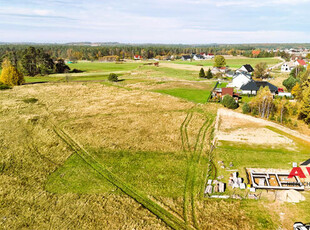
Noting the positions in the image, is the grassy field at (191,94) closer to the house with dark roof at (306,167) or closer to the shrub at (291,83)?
the shrub at (291,83)

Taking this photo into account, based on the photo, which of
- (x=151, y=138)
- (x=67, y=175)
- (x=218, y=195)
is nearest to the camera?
(x=218, y=195)

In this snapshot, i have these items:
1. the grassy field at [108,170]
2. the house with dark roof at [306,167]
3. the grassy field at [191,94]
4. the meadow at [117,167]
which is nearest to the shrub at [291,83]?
the grassy field at [191,94]

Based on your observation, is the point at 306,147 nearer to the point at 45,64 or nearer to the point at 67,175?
the point at 67,175

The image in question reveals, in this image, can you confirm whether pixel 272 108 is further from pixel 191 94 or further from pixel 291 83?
pixel 291 83

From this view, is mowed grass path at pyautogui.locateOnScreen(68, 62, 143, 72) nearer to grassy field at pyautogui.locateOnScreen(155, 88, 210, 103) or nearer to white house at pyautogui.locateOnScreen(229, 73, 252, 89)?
grassy field at pyautogui.locateOnScreen(155, 88, 210, 103)

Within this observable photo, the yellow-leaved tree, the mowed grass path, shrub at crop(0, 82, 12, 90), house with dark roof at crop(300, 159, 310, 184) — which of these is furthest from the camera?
the mowed grass path

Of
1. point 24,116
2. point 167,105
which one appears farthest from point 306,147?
point 24,116

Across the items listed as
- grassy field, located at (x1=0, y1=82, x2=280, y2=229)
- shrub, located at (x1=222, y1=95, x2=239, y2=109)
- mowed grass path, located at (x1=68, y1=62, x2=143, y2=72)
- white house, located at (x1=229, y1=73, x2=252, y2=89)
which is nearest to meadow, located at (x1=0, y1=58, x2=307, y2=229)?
grassy field, located at (x1=0, y1=82, x2=280, y2=229)

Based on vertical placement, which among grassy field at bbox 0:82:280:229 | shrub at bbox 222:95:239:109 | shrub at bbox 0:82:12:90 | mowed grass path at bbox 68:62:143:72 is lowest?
grassy field at bbox 0:82:280:229

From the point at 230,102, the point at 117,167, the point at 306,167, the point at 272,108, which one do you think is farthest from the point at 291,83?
the point at 117,167

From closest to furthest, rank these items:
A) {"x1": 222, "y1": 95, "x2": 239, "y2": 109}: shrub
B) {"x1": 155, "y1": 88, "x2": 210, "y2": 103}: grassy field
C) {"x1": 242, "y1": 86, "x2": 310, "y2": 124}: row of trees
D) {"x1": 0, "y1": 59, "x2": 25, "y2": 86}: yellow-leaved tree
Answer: {"x1": 242, "y1": 86, "x2": 310, "y2": 124}: row of trees → {"x1": 222, "y1": 95, "x2": 239, "y2": 109}: shrub → {"x1": 155, "y1": 88, "x2": 210, "y2": 103}: grassy field → {"x1": 0, "y1": 59, "x2": 25, "y2": 86}: yellow-leaved tree

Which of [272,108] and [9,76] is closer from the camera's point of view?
[272,108]
